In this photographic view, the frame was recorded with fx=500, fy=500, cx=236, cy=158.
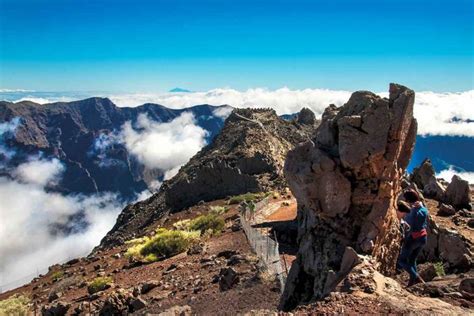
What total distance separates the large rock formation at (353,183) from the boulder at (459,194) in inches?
466

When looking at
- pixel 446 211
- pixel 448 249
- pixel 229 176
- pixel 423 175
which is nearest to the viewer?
pixel 448 249

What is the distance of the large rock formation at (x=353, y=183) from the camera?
1049 centimetres

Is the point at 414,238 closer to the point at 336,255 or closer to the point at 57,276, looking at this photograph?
the point at 336,255

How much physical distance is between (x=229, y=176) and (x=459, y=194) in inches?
976

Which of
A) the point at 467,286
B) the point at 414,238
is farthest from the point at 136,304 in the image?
the point at 467,286

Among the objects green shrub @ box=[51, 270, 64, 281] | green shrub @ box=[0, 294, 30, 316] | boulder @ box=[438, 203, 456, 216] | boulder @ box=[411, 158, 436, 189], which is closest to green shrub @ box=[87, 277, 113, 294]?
green shrub @ box=[0, 294, 30, 316]

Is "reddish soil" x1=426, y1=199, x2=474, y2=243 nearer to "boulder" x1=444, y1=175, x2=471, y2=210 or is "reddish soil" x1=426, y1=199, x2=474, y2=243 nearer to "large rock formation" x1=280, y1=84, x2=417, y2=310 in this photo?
"boulder" x1=444, y1=175, x2=471, y2=210

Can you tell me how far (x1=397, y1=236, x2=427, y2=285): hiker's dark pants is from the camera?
405 inches

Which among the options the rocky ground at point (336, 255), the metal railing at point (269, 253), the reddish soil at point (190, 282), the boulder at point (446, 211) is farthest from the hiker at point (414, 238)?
the boulder at point (446, 211)

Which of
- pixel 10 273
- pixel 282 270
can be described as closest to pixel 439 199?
pixel 282 270

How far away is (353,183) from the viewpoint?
1078cm

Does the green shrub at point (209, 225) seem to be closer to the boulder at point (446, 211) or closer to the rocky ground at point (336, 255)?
the rocky ground at point (336, 255)

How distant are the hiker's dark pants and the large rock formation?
571mm

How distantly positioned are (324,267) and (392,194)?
2201 millimetres
